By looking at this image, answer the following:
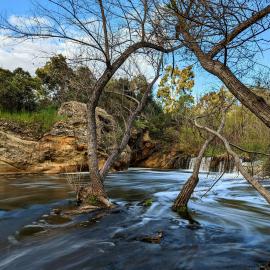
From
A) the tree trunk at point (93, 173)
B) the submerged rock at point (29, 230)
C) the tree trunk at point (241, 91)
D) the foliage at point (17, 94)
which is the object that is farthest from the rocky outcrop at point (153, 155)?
the tree trunk at point (241, 91)

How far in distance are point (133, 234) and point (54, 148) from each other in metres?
10.9

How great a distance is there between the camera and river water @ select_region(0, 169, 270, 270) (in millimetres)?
4766

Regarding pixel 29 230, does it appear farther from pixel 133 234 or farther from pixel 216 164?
pixel 216 164

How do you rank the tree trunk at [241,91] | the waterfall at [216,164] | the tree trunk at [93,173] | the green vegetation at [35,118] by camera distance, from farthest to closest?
the waterfall at [216,164]
the green vegetation at [35,118]
the tree trunk at [93,173]
the tree trunk at [241,91]

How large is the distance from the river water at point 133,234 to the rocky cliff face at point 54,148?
5034 millimetres

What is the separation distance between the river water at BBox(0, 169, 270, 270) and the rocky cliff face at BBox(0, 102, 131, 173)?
16.5ft

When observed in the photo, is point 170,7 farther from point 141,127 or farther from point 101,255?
point 141,127

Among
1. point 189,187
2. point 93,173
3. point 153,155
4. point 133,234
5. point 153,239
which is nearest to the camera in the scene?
point 153,239

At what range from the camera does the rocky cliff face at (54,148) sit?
49.8ft

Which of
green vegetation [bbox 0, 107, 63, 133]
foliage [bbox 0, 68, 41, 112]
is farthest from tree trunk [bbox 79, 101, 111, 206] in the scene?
foliage [bbox 0, 68, 41, 112]

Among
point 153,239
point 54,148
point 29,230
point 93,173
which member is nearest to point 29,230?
Result: point 29,230

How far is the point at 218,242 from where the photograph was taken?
566 centimetres

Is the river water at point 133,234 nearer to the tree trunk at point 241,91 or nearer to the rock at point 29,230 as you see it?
the rock at point 29,230

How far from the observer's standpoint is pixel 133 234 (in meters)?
6.05
